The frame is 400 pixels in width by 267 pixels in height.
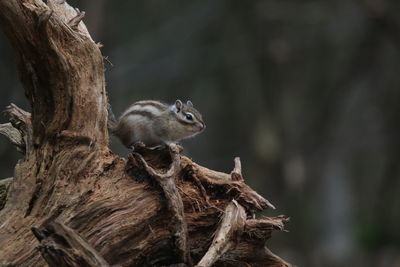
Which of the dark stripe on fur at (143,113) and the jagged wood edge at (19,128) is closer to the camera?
the jagged wood edge at (19,128)

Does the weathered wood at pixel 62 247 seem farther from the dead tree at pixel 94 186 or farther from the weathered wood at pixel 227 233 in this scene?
the weathered wood at pixel 227 233

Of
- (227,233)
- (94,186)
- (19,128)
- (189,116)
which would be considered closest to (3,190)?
(19,128)

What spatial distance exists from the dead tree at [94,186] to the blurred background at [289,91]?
9905mm

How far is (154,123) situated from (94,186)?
1988 millimetres

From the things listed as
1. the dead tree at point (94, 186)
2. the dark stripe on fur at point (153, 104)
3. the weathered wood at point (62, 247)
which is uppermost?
the dark stripe on fur at point (153, 104)

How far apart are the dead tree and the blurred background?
990cm

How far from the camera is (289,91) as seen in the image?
2088 cm

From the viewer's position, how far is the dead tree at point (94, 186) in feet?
18.5

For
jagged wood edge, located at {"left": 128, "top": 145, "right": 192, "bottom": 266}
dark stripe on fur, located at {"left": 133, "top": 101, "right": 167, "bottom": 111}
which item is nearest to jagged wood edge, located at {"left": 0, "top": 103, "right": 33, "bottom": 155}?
jagged wood edge, located at {"left": 128, "top": 145, "right": 192, "bottom": 266}

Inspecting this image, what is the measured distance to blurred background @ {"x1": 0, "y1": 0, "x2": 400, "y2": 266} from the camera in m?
18.9

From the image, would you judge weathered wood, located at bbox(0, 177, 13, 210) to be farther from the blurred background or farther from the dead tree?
the blurred background

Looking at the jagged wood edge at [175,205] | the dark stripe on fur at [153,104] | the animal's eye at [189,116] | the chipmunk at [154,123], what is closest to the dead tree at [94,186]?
the jagged wood edge at [175,205]

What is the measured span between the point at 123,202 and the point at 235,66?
49.7 ft

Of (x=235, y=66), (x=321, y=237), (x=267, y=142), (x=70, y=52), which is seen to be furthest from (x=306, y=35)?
(x=70, y=52)
